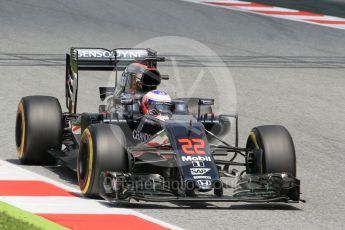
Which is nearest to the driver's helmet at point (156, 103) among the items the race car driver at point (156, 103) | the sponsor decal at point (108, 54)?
the race car driver at point (156, 103)

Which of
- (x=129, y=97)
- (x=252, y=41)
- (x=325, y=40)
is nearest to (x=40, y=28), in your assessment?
(x=252, y=41)

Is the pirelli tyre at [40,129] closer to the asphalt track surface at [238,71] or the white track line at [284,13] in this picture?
the asphalt track surface at [238,71]

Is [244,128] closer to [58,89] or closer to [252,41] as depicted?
[58,89]

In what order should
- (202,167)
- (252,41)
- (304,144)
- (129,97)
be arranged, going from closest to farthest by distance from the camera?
(202,167) < (129,97) < (304,144) < (252,41)

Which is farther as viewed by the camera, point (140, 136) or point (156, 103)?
point (156, 103)

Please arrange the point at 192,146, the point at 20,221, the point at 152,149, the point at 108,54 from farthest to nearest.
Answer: the point at 108,54
the point at 152,149
the point at 192,146
the point at 20,221

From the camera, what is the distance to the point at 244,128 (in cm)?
1580

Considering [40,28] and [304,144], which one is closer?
[304,144]

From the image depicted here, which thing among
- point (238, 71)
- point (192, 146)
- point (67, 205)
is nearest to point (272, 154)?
point (192, 146)

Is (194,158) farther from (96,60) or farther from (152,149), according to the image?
(96,60)

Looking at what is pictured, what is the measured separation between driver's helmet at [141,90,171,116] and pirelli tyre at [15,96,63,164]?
1.08 meters

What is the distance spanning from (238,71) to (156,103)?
8.78 meters

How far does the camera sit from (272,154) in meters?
11.3

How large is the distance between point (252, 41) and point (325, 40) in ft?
5.31
